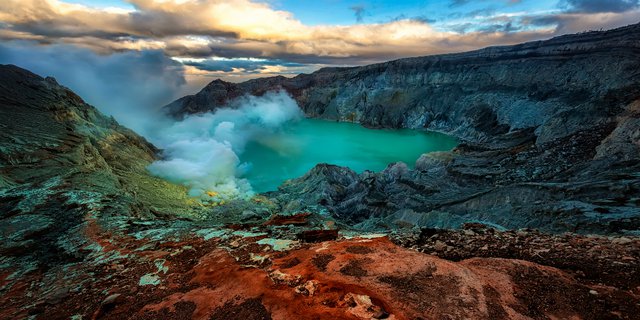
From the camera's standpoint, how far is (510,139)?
4178 centimetres

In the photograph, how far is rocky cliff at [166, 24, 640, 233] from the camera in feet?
52.0

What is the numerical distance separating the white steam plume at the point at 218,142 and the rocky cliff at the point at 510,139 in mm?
8939

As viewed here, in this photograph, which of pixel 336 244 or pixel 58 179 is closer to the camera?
pixel 336 244

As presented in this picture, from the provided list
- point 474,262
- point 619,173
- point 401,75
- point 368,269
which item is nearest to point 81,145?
point 368,269

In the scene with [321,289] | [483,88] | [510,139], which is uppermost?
[483,88]

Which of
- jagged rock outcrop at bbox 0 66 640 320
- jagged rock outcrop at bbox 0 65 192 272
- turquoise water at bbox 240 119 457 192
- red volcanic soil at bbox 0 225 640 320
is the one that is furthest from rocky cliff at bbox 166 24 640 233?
jagged rock outcrop at bbox 0 65 192 272

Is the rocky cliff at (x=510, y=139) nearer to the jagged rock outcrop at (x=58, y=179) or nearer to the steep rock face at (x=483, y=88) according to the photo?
the steep rock face at (x=483, y=88)

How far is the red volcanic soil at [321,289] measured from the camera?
536 cm

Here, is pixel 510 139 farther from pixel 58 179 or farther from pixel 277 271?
pixel 58 179

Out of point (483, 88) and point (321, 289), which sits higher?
point (483, 88)

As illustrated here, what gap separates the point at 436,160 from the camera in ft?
115

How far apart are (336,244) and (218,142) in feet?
221

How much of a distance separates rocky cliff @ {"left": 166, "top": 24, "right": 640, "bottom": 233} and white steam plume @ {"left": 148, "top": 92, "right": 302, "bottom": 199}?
8.94 metres

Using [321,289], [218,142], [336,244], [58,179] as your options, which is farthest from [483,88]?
[321,289]
